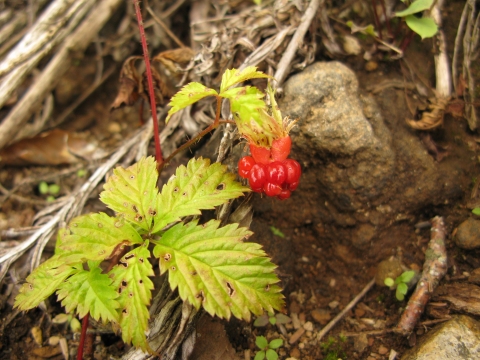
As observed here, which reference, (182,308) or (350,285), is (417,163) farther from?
(182,308)

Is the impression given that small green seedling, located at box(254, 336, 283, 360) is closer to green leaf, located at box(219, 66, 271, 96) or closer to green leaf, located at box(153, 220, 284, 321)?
green leaf, located at box(153, 220, 284, 321)

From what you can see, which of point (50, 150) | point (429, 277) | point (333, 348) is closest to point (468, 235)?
point (429, 277)

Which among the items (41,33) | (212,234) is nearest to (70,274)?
(212,234)

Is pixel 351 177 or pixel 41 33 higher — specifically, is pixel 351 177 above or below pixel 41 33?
below

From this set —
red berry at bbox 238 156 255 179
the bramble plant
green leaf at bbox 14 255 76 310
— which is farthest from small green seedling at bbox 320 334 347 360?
green leaf at bbox 14 255 76 310

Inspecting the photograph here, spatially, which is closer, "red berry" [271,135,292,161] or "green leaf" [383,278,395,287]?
"red berry" [271,135,292,161]

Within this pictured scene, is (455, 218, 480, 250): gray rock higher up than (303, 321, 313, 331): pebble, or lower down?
lower down
